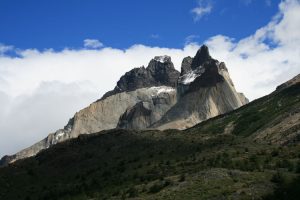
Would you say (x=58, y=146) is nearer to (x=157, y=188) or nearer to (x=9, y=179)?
(x=9, y=179)

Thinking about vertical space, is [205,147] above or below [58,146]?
below

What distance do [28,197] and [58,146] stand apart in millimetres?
18446

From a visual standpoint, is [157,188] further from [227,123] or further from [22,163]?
[227,123]

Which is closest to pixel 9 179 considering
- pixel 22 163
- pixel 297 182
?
pixel 22 163

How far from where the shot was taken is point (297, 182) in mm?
37594

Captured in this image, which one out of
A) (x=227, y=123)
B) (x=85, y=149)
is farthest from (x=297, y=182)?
(x=227, y=123)

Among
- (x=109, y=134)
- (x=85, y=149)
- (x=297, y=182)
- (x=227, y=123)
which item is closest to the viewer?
(x=297, y=182)

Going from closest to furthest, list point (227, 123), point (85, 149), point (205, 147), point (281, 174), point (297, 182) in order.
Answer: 1. point (297, 182)
2. point (281, 174)
3. point (205, 147)
4. point (85, 149)
5. point (227, 123)

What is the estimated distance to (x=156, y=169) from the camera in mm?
52188

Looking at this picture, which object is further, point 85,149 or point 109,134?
point 109,134

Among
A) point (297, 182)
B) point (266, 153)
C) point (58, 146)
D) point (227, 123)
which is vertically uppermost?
point (227, 123)

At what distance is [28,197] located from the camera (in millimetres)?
51000

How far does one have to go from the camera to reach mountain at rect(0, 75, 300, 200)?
131 ft

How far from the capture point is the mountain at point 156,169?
39781 mm
